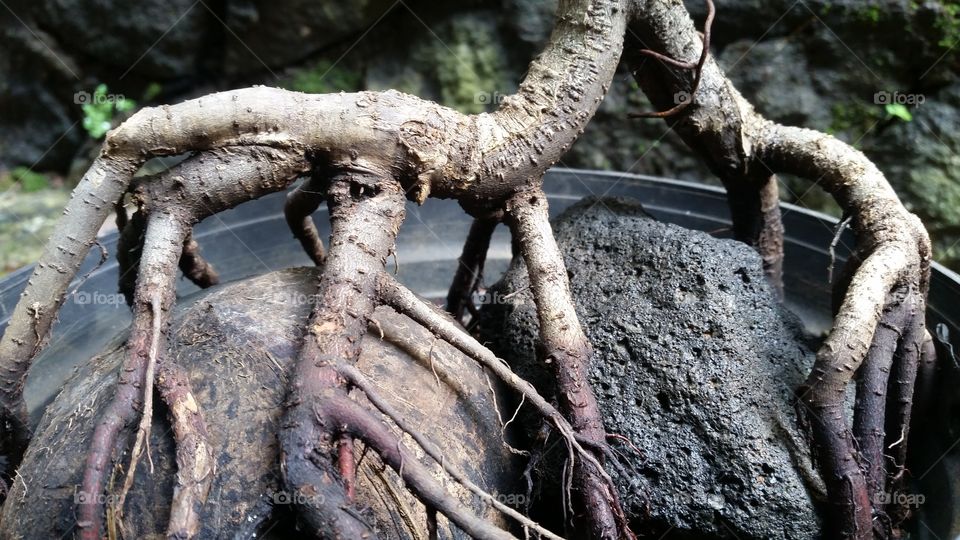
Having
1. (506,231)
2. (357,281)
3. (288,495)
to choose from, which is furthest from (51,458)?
(506,231)

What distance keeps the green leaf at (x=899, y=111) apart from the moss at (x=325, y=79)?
2.05 m

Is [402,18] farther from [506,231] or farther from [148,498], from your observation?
[148,498]

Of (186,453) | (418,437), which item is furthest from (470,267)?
(186,453)

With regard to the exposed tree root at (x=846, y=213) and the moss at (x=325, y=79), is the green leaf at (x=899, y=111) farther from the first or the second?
the moss at (x=325, y=79)

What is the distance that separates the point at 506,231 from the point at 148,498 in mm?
1596

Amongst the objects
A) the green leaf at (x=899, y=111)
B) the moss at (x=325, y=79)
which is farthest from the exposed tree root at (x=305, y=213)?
the green leaf at (x=899, y=111)

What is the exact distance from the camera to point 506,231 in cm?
246

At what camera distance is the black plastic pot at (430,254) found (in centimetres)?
175

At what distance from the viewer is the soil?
4.10ft
